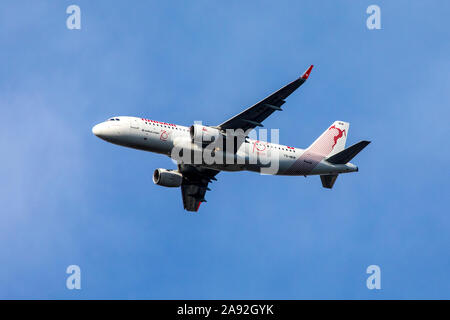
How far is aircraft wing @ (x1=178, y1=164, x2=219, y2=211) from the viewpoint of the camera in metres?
75.1

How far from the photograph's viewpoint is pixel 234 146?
217 ft

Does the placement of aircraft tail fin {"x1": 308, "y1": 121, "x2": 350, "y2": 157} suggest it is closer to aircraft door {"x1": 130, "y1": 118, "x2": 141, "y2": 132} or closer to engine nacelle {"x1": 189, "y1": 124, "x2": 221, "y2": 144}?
engine nacelle {"x1": 189, "y1": 124, "x2": 221, "y2": 144}

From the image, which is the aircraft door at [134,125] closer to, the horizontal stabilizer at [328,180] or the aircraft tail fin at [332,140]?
the aircraft tail fin at [332,140]

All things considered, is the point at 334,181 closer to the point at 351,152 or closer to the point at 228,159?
the point at 351,152

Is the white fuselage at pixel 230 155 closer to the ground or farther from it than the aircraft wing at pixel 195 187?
farther from it

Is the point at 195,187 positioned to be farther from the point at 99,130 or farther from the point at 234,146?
the point at 99,130

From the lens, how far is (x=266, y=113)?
2537 inches

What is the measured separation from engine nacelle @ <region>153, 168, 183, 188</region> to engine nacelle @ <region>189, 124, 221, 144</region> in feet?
27.4

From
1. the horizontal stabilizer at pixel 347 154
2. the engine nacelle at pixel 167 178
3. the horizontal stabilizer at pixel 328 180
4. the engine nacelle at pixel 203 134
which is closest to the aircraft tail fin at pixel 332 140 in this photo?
the horizontal stabilizer at pixel 328 180

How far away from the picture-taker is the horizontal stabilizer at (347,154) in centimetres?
6650

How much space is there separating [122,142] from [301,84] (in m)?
17.6

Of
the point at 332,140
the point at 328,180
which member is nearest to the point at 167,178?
the point at 328,180

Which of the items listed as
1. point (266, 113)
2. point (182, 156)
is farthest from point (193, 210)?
point (266, 113)

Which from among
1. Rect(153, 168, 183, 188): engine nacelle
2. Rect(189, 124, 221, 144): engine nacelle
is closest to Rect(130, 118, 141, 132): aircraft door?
Rect(189, 124, 221, 144): engine nacelle
